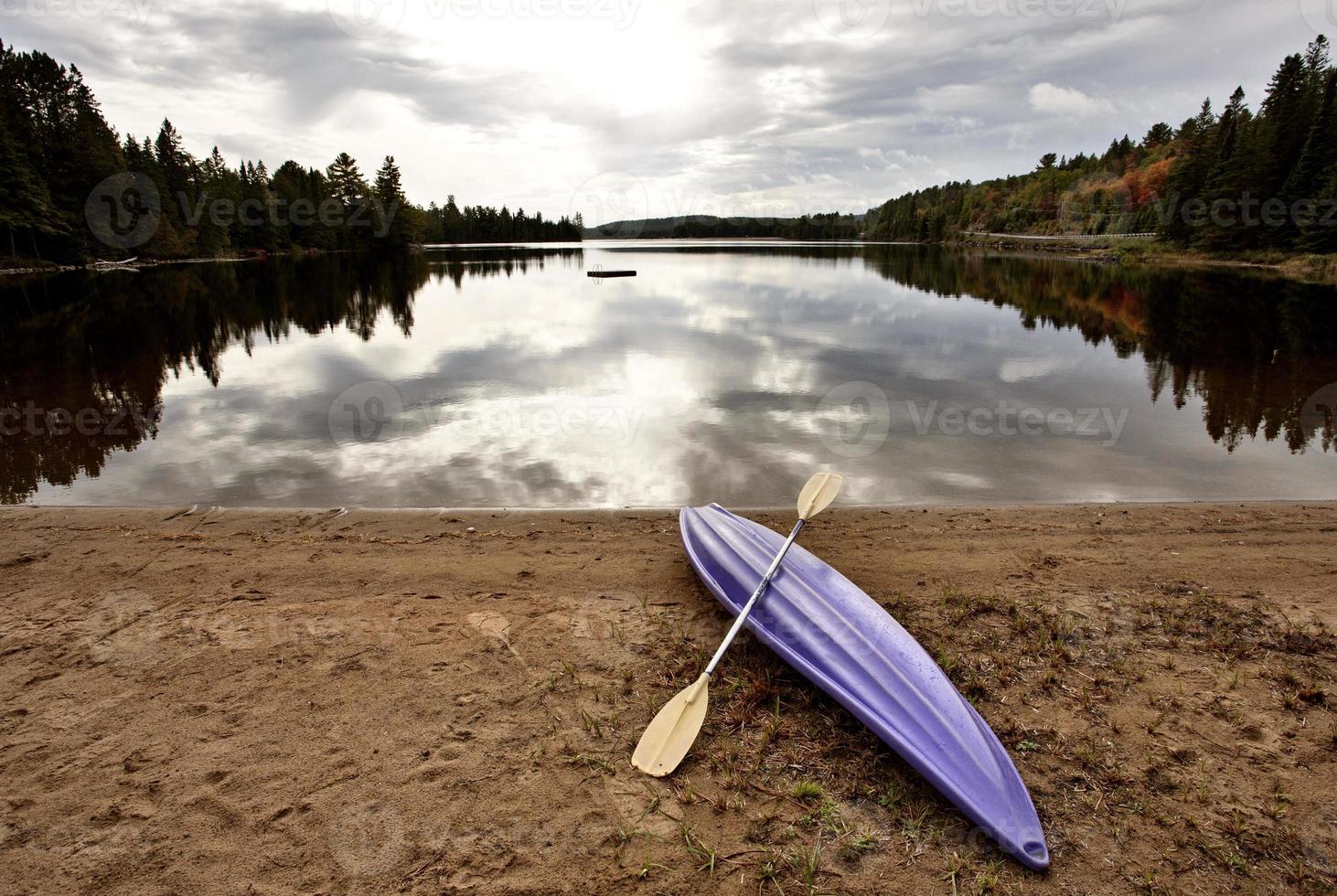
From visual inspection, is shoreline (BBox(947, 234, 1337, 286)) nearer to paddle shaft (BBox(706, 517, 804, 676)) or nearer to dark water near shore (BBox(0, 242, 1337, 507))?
dark water near shore (BBox(0, 242, 1337, 507))

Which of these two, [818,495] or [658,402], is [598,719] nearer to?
[818,495]

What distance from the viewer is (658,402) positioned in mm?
14234

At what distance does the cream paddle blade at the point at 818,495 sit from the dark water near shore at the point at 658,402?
1.97 metres

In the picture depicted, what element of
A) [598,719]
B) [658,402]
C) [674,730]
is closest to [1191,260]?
[658,402]

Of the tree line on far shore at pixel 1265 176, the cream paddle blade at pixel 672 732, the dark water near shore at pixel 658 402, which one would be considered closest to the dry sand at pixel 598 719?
the cream paddle blade at pixel 672 732

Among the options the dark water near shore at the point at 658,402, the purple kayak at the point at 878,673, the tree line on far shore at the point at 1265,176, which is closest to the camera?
the purple kayak at the point at 878,673

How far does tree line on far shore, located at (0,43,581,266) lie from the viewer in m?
49.1

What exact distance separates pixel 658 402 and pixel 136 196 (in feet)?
243

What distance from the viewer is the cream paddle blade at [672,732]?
392cm

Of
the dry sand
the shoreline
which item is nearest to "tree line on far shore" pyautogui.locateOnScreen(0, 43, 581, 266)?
the dry sand

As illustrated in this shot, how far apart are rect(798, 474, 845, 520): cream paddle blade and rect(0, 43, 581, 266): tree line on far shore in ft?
207

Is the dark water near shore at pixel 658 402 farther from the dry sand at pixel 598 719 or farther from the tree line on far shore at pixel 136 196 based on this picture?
the tree line on far shore at pixel 136 196

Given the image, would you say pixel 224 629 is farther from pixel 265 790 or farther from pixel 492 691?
pixel 492 691

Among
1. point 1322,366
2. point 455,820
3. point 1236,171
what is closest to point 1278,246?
point 1236,171
